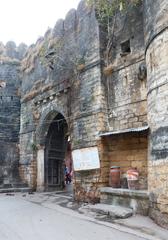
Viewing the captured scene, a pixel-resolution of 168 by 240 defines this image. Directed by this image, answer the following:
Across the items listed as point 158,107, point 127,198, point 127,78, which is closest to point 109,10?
point 127,78

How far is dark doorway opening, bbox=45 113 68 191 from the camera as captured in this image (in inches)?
433

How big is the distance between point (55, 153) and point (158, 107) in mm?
6405

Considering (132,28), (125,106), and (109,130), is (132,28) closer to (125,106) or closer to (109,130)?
(125,106)

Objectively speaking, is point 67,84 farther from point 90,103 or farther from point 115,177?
point 115,177

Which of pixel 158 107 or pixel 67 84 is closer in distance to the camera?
pixel 158 107

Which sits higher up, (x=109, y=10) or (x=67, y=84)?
(x=109, y=10)

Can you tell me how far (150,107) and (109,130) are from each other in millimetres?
1987

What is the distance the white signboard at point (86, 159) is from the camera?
25.5 ft

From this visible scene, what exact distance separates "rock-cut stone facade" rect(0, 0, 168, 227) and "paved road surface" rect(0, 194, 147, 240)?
107 centimetres

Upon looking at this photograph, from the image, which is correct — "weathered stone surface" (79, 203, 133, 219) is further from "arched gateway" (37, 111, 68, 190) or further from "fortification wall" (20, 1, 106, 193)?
"arched gateway" (37, 111, 68, 190)

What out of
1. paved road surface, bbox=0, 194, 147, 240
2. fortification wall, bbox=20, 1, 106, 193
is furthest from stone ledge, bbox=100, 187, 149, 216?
fortification wall, bbox=20, 1, 106, 193

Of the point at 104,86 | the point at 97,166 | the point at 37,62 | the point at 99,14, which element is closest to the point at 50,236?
the point at 97,166

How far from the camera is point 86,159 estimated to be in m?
8.03

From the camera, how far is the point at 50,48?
10.6 metres
